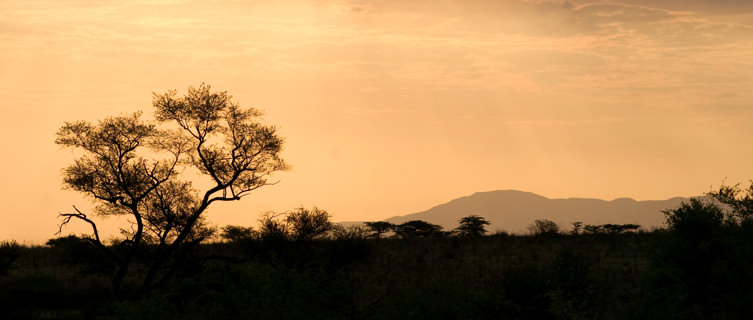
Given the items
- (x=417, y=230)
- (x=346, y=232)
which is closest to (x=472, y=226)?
(x=417, y=230)

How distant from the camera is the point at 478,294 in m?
29.4

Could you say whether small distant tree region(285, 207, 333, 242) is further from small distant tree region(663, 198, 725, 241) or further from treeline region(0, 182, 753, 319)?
small distant tree region(663, 198, 725, 241)

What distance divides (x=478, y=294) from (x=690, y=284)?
9.36m

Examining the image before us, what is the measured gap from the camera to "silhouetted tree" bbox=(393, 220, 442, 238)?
81.8 meters

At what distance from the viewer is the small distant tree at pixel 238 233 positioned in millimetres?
53956

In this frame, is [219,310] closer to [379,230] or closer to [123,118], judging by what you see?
[123,118]

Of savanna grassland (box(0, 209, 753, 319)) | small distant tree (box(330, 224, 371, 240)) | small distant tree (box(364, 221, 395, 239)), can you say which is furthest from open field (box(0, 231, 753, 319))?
small distant tree (box(364, 221, 395, 239))

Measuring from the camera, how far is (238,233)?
54719 millimetres

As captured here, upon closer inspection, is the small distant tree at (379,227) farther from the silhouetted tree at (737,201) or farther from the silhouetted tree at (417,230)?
the silhouetted tree at (737,201)

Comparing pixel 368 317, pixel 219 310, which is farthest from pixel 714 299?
pixel 219 310

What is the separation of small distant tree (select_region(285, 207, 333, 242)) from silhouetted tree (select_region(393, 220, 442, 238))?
31.7 meters

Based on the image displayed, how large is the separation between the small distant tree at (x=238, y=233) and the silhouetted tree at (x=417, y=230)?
28.0 m

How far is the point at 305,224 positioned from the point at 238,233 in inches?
305

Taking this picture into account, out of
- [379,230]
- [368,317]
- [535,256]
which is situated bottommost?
[368,317]
